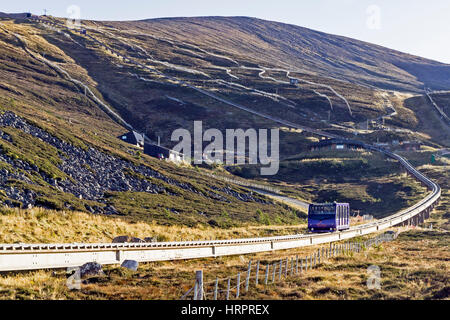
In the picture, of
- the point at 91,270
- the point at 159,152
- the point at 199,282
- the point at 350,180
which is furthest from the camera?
the point at 350,180

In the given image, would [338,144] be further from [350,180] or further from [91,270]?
[91,270]

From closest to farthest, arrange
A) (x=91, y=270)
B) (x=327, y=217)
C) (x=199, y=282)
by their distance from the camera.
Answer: (x=199, y=282) → (x=91, y=270) → (x=327, y=217)

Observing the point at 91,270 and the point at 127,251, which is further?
the point at 127,251

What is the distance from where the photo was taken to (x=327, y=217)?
202 ft

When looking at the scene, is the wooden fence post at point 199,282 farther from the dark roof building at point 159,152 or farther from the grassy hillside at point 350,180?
the dark roof building at point 159,152

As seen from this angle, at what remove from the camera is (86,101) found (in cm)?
17988

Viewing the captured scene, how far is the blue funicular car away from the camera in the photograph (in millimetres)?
61000

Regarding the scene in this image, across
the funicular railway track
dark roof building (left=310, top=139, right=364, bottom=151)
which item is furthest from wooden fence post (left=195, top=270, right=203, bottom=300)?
dark roof building (left=310, top=139, right=364, bottom=151)

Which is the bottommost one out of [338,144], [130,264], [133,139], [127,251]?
[338,144]

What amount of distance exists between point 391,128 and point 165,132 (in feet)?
240

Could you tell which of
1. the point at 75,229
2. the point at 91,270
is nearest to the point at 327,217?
the point at 75,229

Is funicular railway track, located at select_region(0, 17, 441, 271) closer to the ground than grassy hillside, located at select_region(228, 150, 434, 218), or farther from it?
farther from it

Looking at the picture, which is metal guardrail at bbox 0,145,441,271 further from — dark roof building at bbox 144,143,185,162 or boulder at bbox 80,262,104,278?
dark roof building at bbox 144,143,185,162
